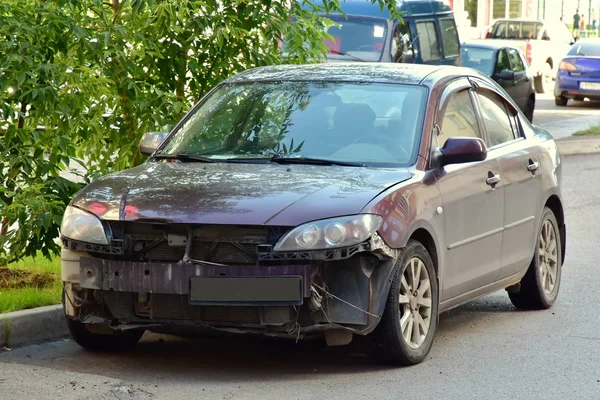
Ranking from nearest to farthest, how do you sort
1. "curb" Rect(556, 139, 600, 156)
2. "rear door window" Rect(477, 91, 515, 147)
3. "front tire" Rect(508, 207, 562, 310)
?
"rear door window" Rect(477, 91, 515, 147), "front tire" Rect(508, 207, 562, 310), "curb" Rect(556, 139, 600, 156)

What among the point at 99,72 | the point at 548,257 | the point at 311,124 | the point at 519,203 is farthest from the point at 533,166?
the point at 99,72

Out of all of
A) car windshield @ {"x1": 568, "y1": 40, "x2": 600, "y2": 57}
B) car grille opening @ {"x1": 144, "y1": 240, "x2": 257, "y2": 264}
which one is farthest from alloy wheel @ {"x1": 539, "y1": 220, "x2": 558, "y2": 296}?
car windshield @ {"x1": 568, "y1": 40, "x2": 600, "y2": 57}

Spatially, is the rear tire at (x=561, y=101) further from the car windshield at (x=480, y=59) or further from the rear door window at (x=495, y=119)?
the rear door window at (x=495, y=119)

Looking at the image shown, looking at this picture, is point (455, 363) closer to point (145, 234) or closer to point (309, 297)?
point (309, 297)

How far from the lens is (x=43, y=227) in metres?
8.51

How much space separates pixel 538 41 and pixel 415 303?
103ft

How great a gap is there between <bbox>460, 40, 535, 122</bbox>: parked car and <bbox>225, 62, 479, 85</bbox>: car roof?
15.7 m

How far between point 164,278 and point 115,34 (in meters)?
2.93

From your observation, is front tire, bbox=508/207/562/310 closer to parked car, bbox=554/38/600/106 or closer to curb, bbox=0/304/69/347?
curb, bbox=0/304/69/347

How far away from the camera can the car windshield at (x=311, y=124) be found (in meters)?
7.53

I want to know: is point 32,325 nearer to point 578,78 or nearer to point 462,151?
point 462,151

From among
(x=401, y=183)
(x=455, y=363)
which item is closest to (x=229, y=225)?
(x=401, y=183)

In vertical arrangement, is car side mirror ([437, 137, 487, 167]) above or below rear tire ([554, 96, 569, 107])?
above

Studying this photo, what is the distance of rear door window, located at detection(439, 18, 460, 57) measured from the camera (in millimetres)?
20906
